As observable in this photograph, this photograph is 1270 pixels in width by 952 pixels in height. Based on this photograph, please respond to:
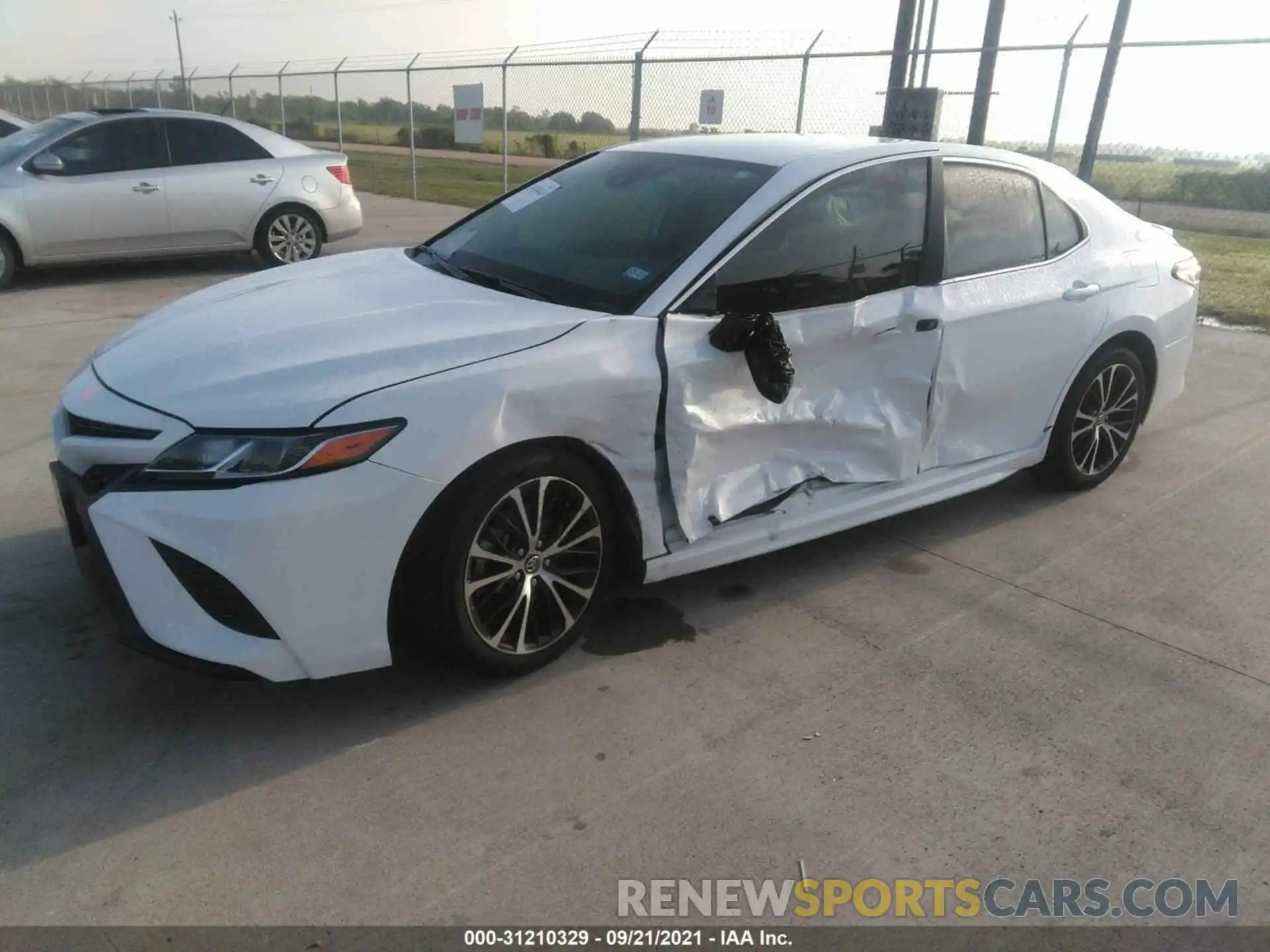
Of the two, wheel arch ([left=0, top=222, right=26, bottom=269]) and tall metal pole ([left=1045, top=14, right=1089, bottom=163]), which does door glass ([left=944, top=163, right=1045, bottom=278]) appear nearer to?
tall metal pole ([left=1045, top=14, right=1089, bottom=163])

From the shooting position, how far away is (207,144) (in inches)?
372

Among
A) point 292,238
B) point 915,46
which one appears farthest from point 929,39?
point 292,238

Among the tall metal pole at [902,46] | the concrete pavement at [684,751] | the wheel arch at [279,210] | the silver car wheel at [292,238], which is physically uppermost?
the tall metal pole at [902,46]

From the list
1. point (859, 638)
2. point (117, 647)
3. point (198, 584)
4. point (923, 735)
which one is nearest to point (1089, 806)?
point (923, 735)

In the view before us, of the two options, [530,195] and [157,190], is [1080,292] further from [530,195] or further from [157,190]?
[157,190]

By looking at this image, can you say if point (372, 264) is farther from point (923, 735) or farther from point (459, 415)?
point (923, 735)

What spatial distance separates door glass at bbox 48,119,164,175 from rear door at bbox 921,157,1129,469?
7.81 meters

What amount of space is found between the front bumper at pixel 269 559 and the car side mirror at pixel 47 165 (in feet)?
24.4

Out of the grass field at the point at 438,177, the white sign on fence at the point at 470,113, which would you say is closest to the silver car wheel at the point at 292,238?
the grass field at the point at 438,177

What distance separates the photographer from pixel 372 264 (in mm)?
4082

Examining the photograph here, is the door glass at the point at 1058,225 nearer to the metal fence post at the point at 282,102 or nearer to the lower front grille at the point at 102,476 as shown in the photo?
the lower front grille at the point at 102,476

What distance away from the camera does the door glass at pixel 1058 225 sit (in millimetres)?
4555

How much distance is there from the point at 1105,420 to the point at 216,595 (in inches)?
164

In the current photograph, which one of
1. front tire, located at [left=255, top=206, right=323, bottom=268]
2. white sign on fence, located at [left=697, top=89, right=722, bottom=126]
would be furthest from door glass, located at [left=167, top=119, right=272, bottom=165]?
white sign on fence, located at [left=697, top=89, right=722, bottom=126]
